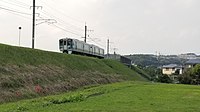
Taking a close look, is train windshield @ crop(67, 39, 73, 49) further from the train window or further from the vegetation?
the vegetation

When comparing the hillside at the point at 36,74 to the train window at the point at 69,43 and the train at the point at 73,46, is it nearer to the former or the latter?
the train window at the point at 69,43

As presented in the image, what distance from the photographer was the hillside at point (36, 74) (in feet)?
89.1

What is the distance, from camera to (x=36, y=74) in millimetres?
33125

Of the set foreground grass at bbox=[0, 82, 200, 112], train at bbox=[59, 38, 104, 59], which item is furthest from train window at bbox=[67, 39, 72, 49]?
foreground grass at bbox=[0, 82, 200, 112]

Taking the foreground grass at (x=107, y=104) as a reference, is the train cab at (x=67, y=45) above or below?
above

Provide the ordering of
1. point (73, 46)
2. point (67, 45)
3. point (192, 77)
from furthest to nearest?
point (192, 77) → point (73, 46) → point (67, 45)

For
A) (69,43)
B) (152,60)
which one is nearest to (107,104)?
(69,43)

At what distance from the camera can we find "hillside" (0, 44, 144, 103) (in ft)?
89.1

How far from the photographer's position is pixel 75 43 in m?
67.3

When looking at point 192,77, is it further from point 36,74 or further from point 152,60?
point 152,60

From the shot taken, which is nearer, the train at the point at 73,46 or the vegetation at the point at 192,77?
the train at the point at 73,46

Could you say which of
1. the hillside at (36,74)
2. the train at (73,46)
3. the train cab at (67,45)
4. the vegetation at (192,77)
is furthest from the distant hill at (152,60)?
the hillside at (36,74)

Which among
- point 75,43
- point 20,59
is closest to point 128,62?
point 75,43

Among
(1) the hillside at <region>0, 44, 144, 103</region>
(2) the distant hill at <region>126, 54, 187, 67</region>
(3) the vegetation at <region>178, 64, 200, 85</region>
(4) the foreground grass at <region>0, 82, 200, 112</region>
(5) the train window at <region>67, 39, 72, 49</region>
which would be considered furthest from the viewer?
(2) the distant hill at <region>126, 54, 187, 67</region>
